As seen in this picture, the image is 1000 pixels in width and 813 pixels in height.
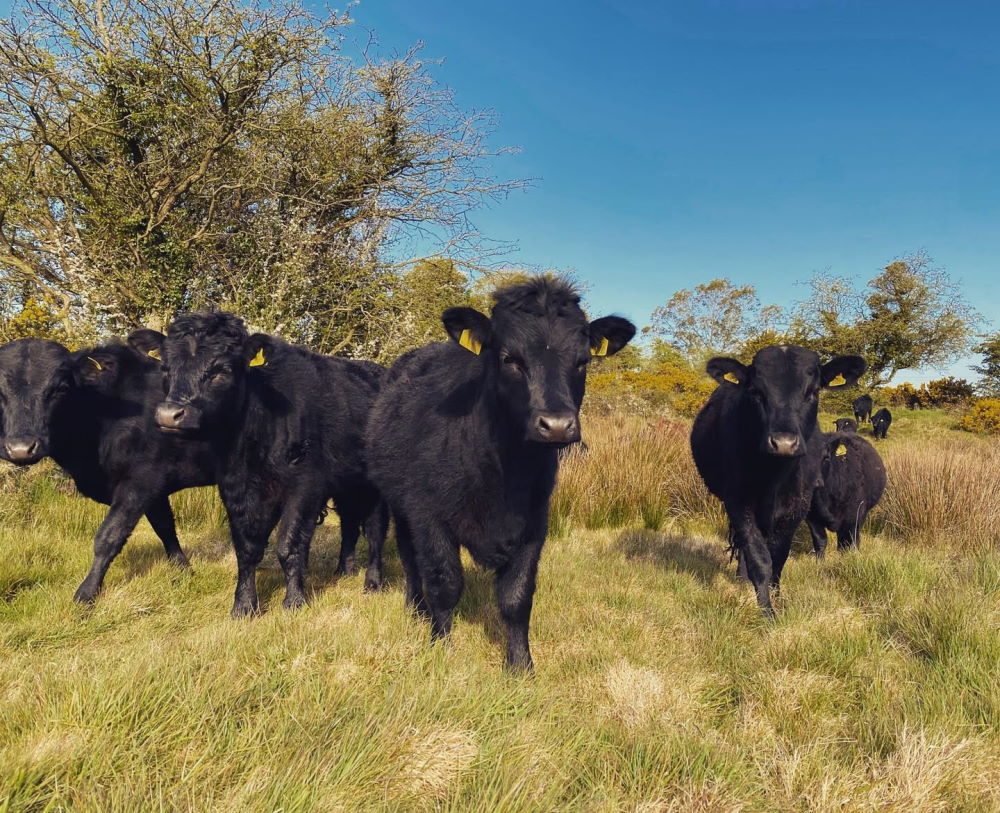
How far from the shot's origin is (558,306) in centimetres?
310

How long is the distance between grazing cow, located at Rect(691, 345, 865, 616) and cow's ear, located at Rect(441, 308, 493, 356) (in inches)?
84.3

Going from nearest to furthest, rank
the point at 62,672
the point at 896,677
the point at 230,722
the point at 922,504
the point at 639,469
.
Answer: the point at 230,722
the point at 62,672
the point at 896,677
the point at 922,504
the point at 639,469

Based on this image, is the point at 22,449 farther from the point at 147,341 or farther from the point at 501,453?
the point at 501,453

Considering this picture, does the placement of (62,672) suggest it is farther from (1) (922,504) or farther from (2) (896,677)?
(1) (922,504)

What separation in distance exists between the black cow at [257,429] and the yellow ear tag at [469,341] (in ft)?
4.86

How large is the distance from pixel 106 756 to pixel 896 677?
3438 millimetres

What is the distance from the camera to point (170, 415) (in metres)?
3.69

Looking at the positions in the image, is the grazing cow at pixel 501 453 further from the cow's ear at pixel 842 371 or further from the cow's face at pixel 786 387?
the cow's ear at pixel 842 371

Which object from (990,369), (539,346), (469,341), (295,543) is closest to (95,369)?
(295,543)

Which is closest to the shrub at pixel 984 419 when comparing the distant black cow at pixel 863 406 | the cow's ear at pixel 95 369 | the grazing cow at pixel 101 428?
the distant black cow at pixel 863 406

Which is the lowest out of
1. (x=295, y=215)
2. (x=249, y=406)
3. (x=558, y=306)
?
(x=249, y=406)

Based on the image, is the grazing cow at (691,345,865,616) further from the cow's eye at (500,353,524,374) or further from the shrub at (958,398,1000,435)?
the shrub at (958,398,1000,435)

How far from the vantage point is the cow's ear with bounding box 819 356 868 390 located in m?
4.45

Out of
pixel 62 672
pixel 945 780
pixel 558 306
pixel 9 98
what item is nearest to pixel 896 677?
pixel 945 780
